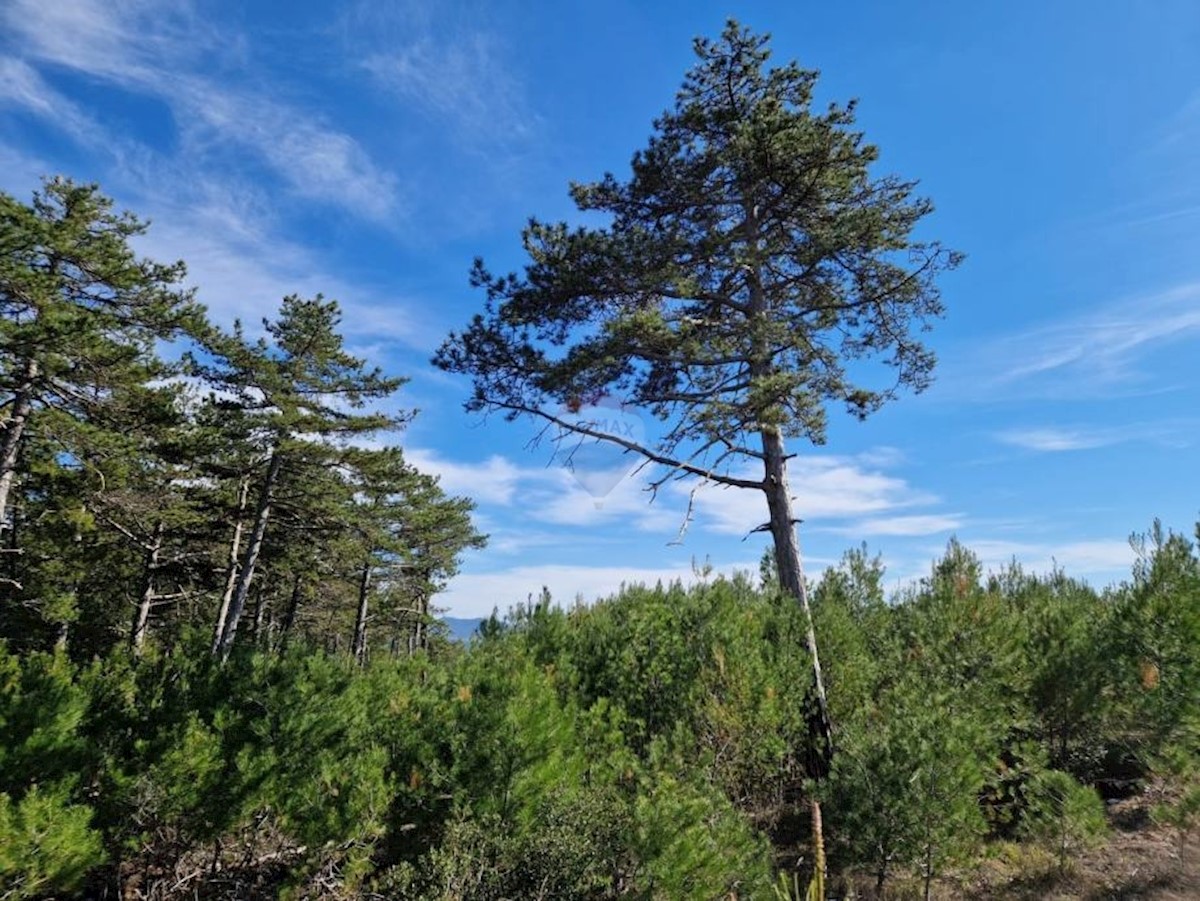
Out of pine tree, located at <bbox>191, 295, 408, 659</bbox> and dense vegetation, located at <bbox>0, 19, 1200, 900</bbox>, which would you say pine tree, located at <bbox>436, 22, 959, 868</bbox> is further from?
pine tree, located at <bbox>191, 295, 408, 659</bbox>

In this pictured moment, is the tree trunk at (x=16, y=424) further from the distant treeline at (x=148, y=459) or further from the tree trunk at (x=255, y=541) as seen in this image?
the tree trunk at (x=255, y=541)

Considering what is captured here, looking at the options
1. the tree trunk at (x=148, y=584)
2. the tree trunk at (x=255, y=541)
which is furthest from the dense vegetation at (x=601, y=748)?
the tree trunk at (x=148, y=584)

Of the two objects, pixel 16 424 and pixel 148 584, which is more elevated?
pixel 16 424

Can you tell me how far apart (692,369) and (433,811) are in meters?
7.49

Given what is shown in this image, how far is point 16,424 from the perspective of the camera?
1389cm

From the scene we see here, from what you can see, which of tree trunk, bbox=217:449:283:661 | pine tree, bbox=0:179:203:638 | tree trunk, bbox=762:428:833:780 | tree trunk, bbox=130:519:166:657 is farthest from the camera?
tree trunk, bbox=130:519:166:657

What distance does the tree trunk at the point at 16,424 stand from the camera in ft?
A: 45.6

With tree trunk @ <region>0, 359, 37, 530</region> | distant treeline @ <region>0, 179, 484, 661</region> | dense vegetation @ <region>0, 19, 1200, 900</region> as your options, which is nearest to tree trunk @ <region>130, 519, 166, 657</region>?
distant treeline @ <region>0, 179, 484, 661</region>

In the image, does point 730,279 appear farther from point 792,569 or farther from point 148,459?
point 148,459

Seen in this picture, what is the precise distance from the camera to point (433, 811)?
17.5 feet

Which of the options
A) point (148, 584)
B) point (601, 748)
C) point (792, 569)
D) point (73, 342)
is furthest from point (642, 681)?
point (148, 584)

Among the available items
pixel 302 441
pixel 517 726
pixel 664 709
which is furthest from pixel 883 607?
pixel 302 441

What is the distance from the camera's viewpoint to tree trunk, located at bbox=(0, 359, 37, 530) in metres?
13.9

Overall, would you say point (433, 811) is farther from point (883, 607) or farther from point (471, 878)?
point (883, 607)
